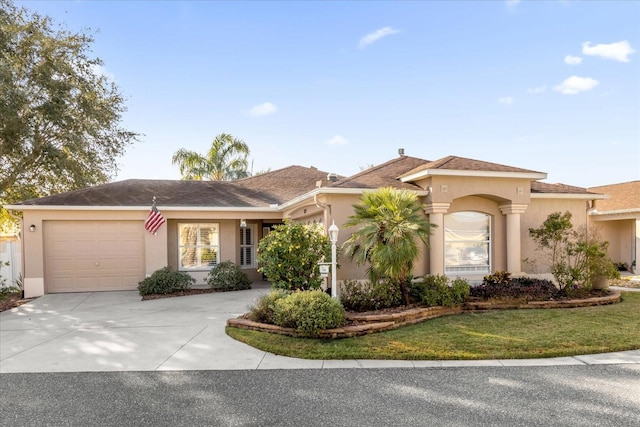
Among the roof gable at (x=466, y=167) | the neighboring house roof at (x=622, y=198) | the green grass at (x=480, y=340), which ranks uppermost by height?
the roof gable at (x=466, y=167)

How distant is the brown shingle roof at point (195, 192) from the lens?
46.3ft

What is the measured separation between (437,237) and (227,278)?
24.0 ft

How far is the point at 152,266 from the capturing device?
13.8 m

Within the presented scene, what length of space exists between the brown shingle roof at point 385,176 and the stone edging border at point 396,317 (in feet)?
11.5

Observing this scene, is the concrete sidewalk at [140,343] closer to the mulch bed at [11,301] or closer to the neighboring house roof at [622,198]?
the mulch bed at [11,301]

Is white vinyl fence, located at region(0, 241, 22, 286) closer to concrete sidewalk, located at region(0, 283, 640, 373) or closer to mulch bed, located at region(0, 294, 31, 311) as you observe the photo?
mulch bed, located at region(0, 294, 31, 311)

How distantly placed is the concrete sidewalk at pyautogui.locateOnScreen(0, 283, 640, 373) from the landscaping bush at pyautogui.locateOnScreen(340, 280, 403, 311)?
8.99 ft

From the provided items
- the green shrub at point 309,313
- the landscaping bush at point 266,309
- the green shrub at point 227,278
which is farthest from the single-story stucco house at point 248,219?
the green shrub at point 309,313

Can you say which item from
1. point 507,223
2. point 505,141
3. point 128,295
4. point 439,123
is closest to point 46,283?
point 128,295

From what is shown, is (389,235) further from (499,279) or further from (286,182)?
(286,182)

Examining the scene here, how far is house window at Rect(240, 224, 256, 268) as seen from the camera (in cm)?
1603

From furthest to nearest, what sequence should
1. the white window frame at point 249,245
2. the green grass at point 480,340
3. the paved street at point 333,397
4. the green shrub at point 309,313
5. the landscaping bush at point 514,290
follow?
1. the white window frame at point 249,245
2. the landscaping bush at point 514,290
3. the green shrub at point 309,313
4. the green grass at point 480,340
5. the paved street at point 333,397

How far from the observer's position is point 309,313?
7152mm

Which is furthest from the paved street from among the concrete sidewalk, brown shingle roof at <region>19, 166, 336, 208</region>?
brown shingle roof at <region>19, 166, 336, 208</region>
